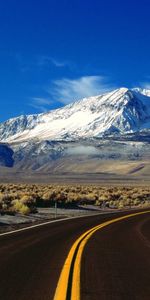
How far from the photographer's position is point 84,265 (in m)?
11.5

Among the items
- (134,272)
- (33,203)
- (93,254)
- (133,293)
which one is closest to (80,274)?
(134,272)

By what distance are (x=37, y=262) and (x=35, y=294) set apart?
358cm

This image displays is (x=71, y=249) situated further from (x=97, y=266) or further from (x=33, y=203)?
(x=33, y=203)

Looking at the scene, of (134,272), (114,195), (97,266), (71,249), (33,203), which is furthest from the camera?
(114,195)

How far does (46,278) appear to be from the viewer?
9.95m

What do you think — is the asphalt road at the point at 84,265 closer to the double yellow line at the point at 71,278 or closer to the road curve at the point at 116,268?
the road curve at the point at 116,268

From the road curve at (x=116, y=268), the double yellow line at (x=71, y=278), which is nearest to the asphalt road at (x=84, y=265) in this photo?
the road curve at (x=116, y=268)

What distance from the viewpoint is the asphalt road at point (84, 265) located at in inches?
342

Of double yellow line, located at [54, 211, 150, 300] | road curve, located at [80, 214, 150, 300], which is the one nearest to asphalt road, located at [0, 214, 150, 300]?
road curve, located at [80, 214, 150, 300]

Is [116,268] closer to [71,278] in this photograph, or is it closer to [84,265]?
[84,265]

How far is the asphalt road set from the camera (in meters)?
8.68

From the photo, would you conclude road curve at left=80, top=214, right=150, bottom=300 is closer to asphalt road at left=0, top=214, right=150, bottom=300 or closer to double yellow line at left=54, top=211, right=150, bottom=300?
asphalt road at left=0, top=214, right=150, bottom=300

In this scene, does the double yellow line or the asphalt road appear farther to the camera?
the asphalt road

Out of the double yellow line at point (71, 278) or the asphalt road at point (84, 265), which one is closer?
the double yellow line at point (71, 278)
